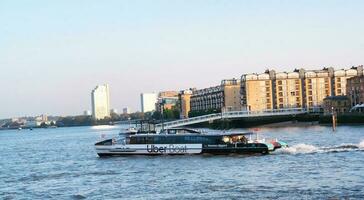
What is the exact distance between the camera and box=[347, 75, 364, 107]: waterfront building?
444 ft

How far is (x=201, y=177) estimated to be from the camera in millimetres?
39750

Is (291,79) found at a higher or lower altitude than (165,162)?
higher

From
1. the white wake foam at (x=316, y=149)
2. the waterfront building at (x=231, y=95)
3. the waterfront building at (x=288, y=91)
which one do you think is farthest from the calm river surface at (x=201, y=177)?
the waterfront building at (x=231, y=95)

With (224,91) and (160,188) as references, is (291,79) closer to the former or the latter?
(224,91)

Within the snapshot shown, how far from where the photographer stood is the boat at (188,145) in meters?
55.1

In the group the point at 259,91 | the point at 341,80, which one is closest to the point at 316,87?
the point at 341,80

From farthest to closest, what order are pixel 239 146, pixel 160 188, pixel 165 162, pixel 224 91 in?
pixel 224 91
pixel 239 146
pixel 165 162
pixel 160 188

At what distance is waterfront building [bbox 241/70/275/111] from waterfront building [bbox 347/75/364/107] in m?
36.5

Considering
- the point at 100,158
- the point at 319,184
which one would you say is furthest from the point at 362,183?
the point at 100,158

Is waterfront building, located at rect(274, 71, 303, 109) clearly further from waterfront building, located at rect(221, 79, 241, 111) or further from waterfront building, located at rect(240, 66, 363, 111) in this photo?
waterfront building, located at rect(221, 79, 241, 111)

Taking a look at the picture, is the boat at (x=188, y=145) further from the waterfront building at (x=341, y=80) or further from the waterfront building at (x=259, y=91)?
the waterfront building at (x=341, y=80)

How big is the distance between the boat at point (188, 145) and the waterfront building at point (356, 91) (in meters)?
82.5

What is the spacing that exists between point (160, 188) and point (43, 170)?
19121 millimetres

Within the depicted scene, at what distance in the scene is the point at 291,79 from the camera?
172625 millimetres
